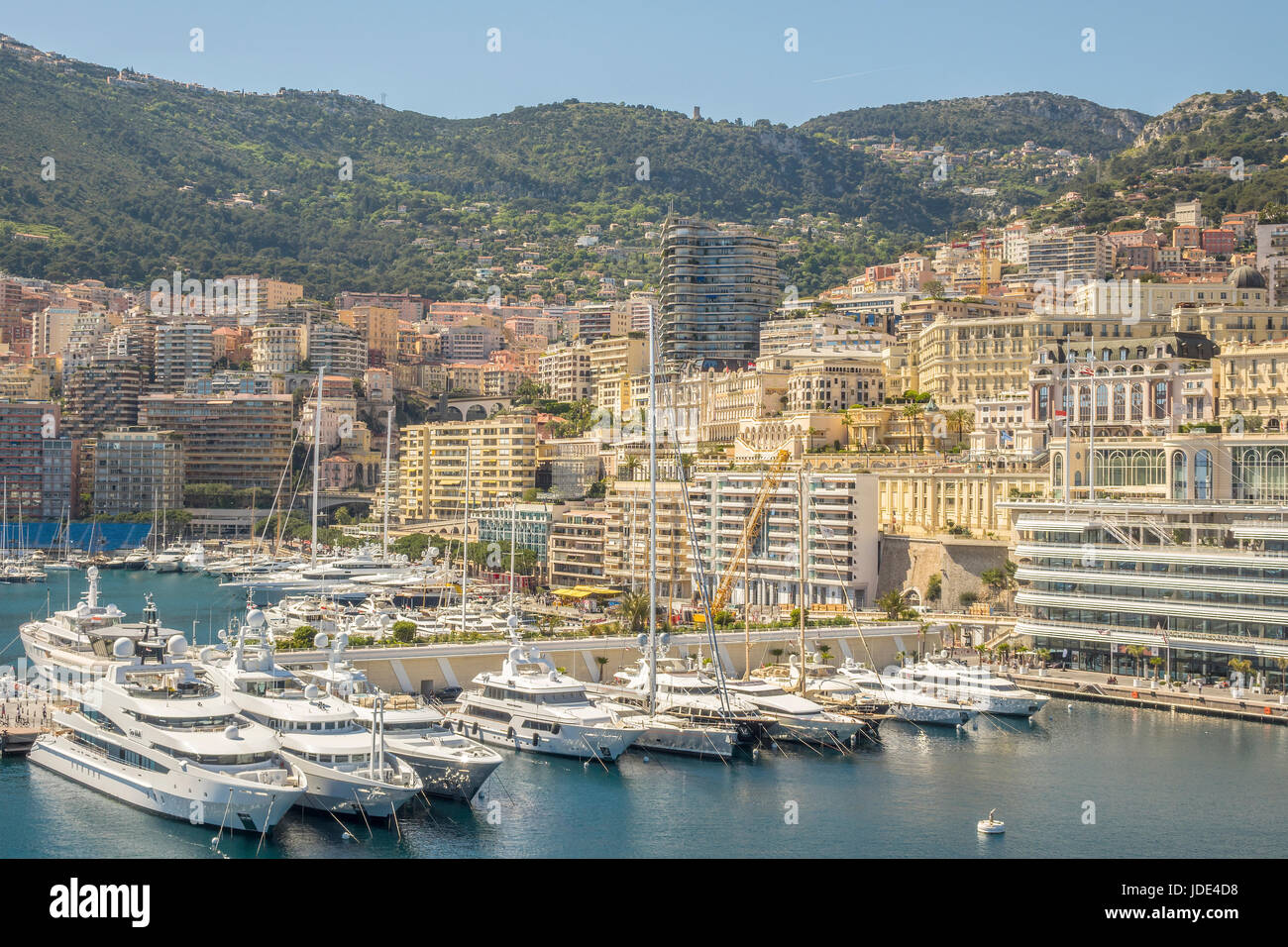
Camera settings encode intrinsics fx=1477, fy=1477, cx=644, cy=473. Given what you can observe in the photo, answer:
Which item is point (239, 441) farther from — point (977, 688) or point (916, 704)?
point (977, 688)

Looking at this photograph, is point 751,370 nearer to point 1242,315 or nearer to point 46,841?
point 1242,315

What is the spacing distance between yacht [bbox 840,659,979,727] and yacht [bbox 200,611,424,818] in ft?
58.7

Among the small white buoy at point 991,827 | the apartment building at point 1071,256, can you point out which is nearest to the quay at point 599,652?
Answer: the small white buoy at point 991,827

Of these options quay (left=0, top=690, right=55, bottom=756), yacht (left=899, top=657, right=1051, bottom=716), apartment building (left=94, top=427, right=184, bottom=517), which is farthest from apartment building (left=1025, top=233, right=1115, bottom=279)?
quay (left=0, top=690, right=55, bottom=756)

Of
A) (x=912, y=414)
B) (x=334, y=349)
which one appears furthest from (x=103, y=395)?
(x=912, y=414)

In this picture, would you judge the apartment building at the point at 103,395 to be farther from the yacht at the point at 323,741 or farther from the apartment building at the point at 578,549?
the yacht at the point at 323,741

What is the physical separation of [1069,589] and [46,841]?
1315 inches

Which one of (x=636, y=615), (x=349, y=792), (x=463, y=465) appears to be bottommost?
(x=349, y=792)

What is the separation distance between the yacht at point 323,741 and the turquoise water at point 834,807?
676mm

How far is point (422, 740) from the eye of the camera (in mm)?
33438

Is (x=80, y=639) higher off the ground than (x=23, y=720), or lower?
higher

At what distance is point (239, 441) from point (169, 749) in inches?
3824

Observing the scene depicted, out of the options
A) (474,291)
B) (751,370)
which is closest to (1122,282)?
(751,370)

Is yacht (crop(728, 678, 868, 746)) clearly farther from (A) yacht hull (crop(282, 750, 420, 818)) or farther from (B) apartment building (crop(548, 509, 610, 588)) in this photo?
(B) apartment building (crop(548, 509, 610, 588))
